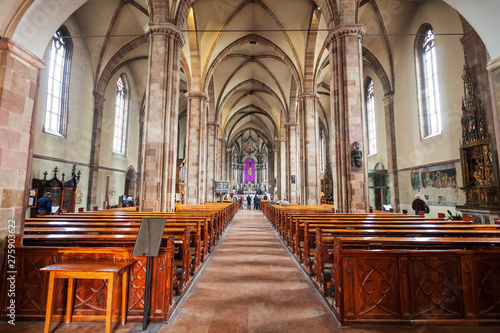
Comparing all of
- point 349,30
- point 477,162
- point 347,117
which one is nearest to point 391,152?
point 477,162

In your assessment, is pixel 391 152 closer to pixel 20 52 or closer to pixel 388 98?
pixel 388 98

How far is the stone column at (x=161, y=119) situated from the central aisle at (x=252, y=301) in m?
3.45

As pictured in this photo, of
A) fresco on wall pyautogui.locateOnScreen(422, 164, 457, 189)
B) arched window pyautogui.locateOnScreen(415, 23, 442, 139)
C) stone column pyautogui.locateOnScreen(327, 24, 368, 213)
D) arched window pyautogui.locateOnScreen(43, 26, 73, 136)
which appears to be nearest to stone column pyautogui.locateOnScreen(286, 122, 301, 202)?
arched window pyautogui.locateOnScreen(415, 23, 442, 139)

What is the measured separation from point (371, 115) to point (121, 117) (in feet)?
57.2

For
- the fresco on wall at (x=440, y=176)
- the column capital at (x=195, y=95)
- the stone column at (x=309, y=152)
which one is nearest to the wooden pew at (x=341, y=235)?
the fresco on wall at (x=440, y=176)

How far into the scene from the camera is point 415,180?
40.9 feet

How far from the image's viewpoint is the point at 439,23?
1063 centimetres

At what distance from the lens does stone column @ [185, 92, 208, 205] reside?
14719 millimetres

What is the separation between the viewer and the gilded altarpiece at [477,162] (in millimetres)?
7914

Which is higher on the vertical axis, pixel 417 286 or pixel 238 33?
pixel 238 33

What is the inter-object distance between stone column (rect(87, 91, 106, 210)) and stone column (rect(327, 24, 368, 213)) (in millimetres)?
12986

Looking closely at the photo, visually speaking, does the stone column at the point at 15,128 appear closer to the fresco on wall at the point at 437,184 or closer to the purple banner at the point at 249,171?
the fresco on wall at the point at 437,184

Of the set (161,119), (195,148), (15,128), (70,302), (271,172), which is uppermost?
(271,172)

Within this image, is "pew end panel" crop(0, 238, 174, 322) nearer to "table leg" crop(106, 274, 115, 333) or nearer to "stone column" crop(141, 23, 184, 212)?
"table leg" crop(106, 274, 115, 333)
